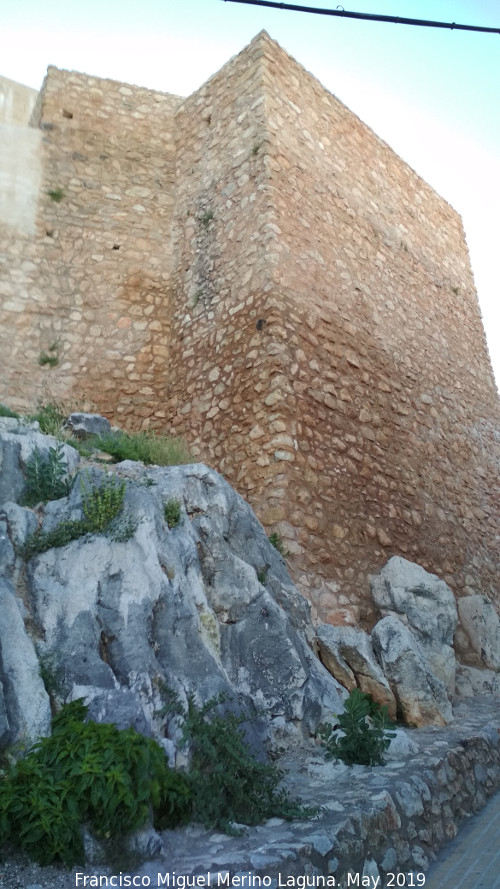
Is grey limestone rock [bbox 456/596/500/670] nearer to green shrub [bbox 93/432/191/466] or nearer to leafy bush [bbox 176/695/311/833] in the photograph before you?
green shrub [bbox 93/432/191/466]

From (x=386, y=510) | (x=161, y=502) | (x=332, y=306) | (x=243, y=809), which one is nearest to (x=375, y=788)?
(x=243, y=809)

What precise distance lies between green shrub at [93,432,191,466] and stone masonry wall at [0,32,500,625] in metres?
0.39

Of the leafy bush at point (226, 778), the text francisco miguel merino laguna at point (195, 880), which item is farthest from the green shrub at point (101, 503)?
the text francisco miguel merino laguna at point (195, 880)

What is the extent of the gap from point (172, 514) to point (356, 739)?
1.70 metres

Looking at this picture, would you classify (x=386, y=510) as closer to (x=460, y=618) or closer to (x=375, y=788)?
(x=460, y=618)

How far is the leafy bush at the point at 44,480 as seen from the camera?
3979 millimetres

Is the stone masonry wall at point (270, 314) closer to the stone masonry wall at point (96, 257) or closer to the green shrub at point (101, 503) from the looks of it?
the stone masonry wall at point (96, 257)

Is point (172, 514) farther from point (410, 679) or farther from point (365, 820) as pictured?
point (410, 679)

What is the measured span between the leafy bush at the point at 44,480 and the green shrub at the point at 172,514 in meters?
0.61

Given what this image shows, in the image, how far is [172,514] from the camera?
420 centimetres

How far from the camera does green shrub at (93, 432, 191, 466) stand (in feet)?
17.7

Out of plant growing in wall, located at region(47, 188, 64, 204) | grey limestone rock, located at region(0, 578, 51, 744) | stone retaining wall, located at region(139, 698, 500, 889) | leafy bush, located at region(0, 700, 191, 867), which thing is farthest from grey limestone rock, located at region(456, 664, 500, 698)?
plant growing in wall, located at region(47, 188, 64, 204)

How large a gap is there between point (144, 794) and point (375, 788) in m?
1.40

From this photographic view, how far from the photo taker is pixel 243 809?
2980mm
